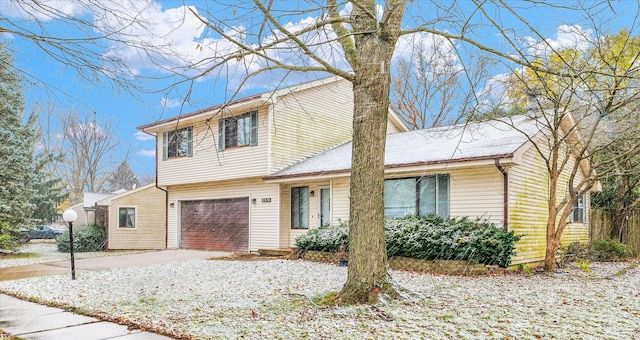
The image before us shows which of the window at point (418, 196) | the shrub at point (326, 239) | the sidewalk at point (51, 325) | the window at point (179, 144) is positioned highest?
the window at point (179, 144)

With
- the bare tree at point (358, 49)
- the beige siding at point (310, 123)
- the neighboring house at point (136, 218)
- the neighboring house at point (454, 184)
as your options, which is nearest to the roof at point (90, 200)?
the neighboring house at point (136, 218)

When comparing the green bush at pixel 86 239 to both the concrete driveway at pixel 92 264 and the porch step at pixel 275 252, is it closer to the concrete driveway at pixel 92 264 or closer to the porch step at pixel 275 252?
the concrete driveway at pixel 92 264

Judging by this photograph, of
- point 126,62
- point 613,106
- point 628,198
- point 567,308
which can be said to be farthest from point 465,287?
point 628,198

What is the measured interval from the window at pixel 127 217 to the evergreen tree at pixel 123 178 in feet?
70.2

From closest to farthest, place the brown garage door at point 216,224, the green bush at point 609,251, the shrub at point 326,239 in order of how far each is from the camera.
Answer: the shrub at point 326,239
the green bush at point 609,251
the brown garage door at point 216,224

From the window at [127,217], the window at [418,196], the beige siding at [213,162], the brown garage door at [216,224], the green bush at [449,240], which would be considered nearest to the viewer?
the green bush at [449,240]

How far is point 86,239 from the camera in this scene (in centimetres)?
1975

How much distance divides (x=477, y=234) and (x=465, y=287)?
2344 mm

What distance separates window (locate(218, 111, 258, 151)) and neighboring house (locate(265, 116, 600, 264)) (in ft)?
5.69

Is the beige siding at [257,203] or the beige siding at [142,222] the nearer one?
the beige siding at [257,203]

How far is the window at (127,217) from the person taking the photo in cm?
2012

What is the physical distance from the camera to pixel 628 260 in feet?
47.6

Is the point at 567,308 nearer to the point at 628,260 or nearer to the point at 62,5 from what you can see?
the point at 62,5

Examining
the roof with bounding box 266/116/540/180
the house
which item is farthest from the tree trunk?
the roof with bounding box 266/116/540/180
